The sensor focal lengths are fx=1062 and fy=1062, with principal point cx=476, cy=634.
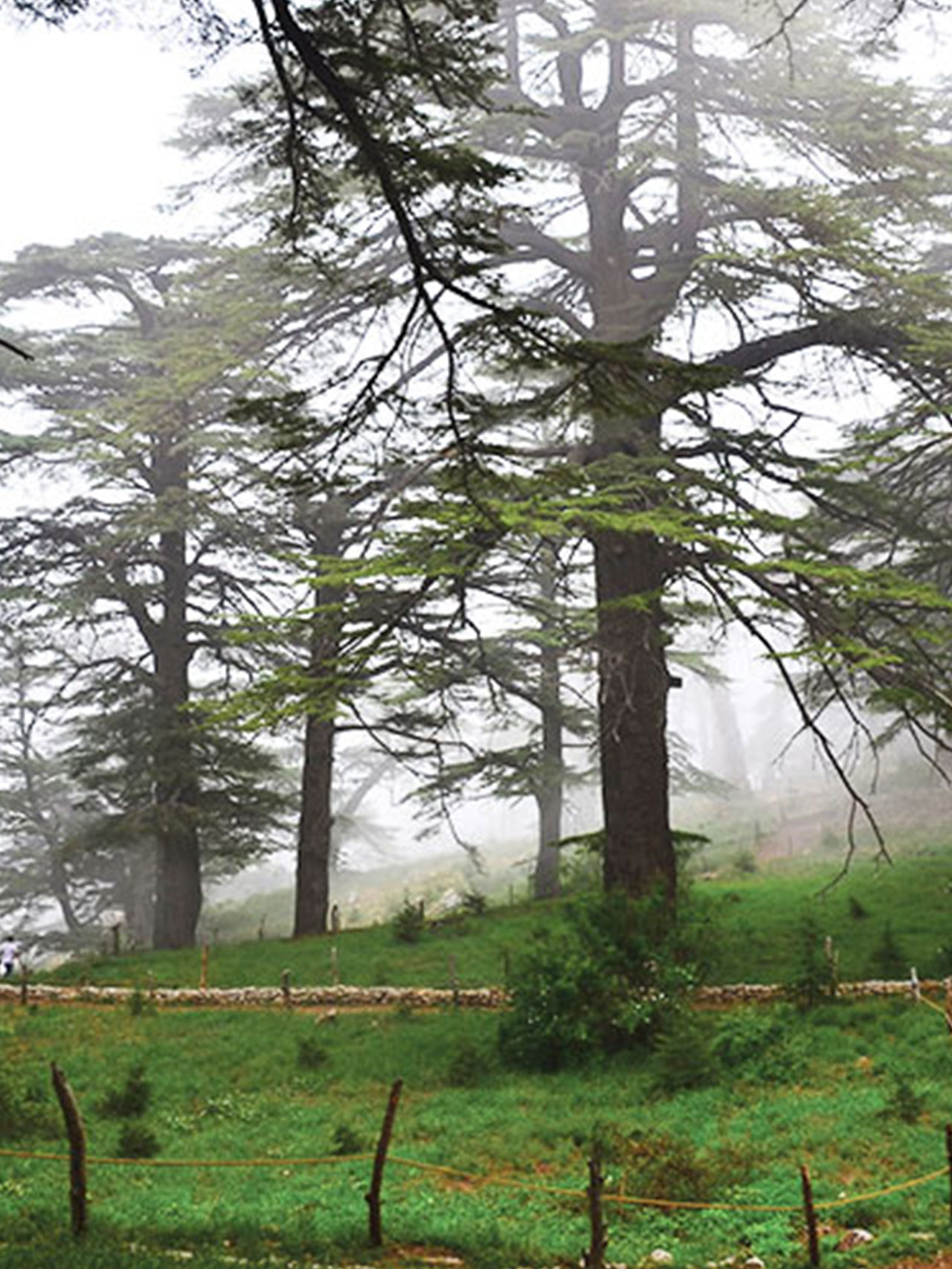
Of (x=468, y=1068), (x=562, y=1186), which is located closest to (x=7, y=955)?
(x=468, y=1068)

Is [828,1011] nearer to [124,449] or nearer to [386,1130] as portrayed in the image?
[386,1130]

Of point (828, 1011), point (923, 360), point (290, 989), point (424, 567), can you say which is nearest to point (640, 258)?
point (923, 360)

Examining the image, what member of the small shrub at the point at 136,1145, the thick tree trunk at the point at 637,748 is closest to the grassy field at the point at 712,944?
A: the thick tree trunk at the point at 637,748

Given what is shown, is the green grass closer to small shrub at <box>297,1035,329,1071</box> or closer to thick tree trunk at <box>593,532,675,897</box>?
small shrub at <box>297,1035,329,1071</box>

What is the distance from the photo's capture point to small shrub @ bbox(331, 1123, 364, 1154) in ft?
33.7

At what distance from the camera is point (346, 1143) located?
10.3m

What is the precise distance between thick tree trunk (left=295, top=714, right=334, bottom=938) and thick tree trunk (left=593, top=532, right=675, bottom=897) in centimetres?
932

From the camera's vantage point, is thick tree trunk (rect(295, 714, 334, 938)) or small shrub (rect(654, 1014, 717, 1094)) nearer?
small shrub (rect(654, 1014, 717, 1094))

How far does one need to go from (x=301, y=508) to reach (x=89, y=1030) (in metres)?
11.7

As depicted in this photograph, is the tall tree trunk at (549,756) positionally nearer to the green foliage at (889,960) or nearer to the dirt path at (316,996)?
the dirt path at (316,996)

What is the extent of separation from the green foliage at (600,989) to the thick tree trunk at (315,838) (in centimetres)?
1017

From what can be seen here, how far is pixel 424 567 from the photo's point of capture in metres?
11.3

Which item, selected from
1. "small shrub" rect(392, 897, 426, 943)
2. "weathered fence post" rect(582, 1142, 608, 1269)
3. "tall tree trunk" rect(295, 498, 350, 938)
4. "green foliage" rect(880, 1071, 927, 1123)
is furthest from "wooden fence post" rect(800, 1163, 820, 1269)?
"tall tree trunk" rect(295, 498, 350, 938)

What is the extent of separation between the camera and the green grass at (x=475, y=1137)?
802 cm
